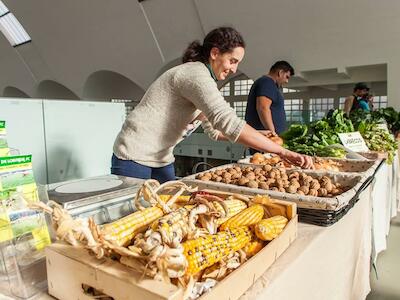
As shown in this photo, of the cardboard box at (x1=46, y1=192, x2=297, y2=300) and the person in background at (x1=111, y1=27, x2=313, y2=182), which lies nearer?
the cardboard box at (x1=46, y1=192, x2=297, y2=300)

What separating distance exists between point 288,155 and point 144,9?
684 cm

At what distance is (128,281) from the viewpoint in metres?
0.44

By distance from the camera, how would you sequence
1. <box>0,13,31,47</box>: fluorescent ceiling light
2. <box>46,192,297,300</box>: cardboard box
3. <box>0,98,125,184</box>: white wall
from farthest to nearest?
<box>0,13,31,47</box>: fluorescent ceiling light → <box>0,98,125,184</box>: white wall → <box>46,192,297,300</box>: cardboard box

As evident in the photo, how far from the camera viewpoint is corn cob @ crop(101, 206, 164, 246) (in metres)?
0.55

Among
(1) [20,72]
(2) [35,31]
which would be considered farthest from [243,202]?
(1) [20,72]

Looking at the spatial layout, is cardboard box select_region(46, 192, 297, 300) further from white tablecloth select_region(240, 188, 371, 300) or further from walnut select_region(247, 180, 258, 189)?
walnut select_region(247, 180, 258, 189)

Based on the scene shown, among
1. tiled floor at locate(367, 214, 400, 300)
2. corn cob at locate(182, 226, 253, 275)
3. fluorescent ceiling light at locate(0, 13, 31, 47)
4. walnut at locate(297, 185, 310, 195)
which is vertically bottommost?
tiled floor at locate(367, 214, 400, 300)

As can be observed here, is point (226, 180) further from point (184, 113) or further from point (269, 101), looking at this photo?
point (269, 101)

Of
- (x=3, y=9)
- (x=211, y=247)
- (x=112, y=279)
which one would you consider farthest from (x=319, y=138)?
(x=3, y=9)

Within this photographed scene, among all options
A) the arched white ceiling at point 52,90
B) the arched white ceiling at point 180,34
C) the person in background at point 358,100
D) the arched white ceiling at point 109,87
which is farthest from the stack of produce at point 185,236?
the arched white ceiling at point 52,90

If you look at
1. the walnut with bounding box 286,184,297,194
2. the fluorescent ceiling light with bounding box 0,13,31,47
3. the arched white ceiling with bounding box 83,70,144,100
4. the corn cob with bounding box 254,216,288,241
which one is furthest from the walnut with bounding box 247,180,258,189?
the fluorescent ceiling light with bounding box 0,13,31,47

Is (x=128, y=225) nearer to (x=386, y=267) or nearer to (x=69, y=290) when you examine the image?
(x=69, y=290)

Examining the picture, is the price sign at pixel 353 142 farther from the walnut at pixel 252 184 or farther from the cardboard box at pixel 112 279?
the cardboard box at pixel 112 279

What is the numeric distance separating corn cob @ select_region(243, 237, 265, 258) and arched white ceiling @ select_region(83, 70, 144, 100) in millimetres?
8674
